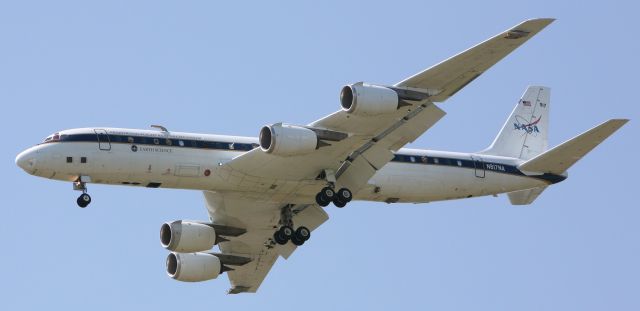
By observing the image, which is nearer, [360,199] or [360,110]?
[360,110]

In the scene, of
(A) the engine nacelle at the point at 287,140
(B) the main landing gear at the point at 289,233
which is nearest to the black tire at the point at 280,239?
(B) the main landing gear at the point at 289,233

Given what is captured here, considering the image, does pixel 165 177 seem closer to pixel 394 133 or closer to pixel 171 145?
pixel 171 145

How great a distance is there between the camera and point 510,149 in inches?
2501

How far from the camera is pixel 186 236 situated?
59.7 m

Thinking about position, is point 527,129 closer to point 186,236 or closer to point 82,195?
point 186,236

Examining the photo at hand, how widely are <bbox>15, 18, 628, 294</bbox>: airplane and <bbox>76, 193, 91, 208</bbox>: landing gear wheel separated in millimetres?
38

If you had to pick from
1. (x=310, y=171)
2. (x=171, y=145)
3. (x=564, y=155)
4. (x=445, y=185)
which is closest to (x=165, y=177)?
(x=171, y=145)

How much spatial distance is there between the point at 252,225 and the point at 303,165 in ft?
23.5

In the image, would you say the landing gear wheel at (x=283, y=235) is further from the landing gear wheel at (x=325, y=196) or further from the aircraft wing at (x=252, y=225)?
the landing gear wheel at (x=325, y=196)

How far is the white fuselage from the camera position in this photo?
5397 cm

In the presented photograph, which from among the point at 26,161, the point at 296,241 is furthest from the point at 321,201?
the point at 26,161

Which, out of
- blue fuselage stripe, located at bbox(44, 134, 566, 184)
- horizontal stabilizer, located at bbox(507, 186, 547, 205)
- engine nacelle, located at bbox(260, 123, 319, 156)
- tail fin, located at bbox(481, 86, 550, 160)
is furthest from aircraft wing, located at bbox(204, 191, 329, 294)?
tail fin, located at bbox(481, 86, 550, 160)

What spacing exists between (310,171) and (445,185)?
269 inches

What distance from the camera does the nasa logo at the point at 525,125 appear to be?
6500 cm
